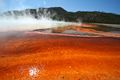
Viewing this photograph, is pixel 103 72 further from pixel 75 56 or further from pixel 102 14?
pixel 102 14

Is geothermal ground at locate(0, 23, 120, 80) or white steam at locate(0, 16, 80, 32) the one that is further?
white steam at locate(0, 16, 80, 32)

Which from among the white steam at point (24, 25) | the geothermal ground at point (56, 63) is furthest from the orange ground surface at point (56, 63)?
the white steam at point (24, 25)

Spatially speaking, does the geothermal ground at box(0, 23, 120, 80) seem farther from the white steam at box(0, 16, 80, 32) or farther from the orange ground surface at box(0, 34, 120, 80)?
the white steam at box(0, 16, 80, 32)

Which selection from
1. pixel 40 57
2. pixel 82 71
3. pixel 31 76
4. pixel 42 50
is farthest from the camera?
pixel 42 50

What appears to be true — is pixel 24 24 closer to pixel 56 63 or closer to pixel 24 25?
pixel 24 25

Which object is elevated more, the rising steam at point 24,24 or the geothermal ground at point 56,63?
the geothermal ground at point 56,63

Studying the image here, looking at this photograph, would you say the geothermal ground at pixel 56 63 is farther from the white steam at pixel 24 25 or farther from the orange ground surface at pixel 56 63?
the white steam at pixel 24 25

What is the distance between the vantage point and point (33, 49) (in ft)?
38.7

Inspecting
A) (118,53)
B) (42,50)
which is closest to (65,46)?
(42,50)

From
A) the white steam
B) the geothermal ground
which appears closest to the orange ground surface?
the geothermal ground

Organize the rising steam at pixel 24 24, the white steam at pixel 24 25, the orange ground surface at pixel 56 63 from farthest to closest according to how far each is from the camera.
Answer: the rising steam at pixel 24 24, the white steam at pixel 24 25, the orange ground surface at pixel 56 63

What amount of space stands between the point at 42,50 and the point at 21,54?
1246 mm

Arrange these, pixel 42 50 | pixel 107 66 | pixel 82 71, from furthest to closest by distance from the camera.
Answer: pixel 42 50 → pixel 107 66 → pixel 82 71

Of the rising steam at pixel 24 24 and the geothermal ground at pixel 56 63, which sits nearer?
the geothermal ground at pixel 56 63
